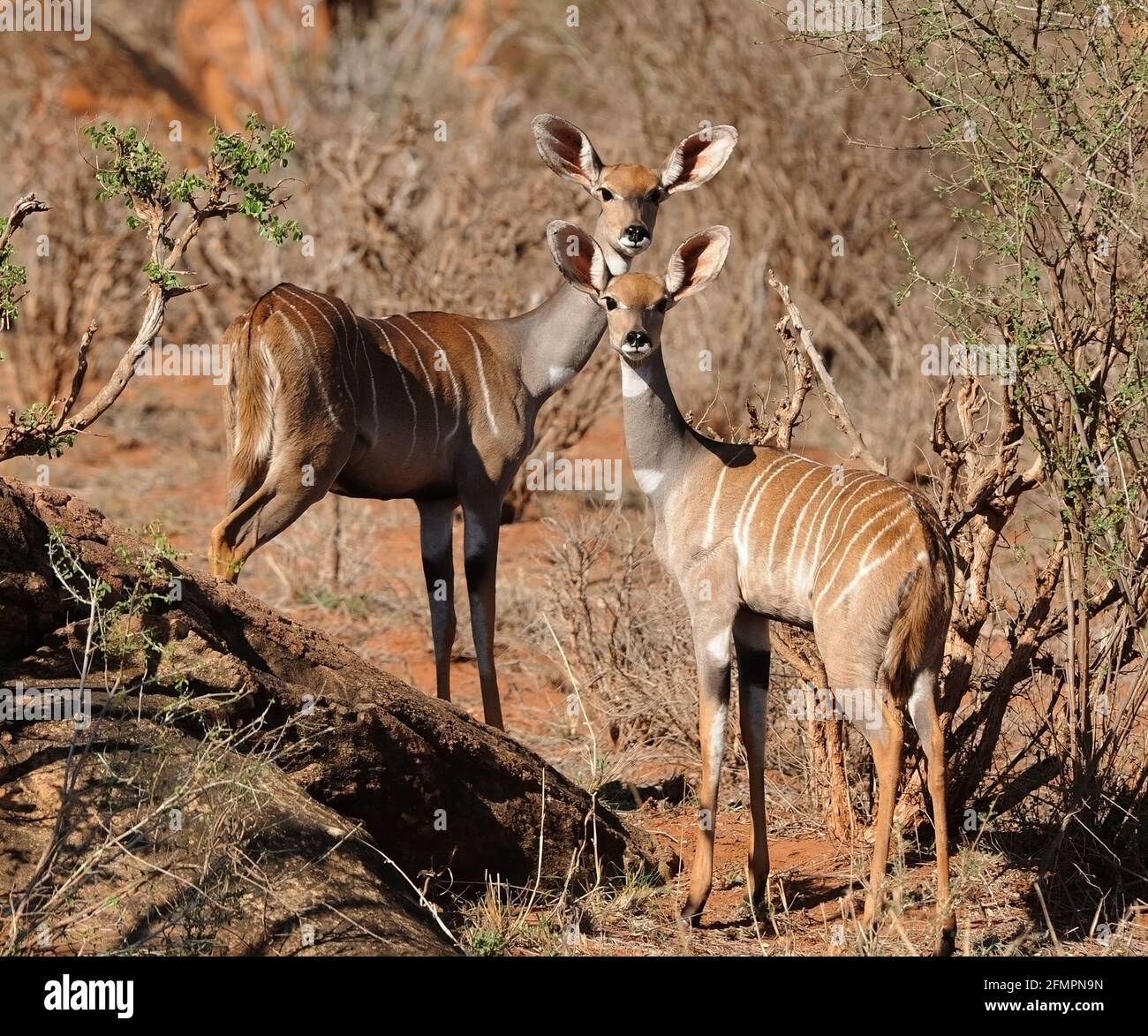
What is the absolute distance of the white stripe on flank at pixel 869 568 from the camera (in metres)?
4.32

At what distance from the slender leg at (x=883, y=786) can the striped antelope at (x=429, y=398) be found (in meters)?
2.08

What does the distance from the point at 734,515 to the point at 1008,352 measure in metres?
0.93

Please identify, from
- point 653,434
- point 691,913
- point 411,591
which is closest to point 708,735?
point 691,913

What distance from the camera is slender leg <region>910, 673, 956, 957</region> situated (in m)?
4.22

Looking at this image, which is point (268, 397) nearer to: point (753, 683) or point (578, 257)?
point (578, 257)

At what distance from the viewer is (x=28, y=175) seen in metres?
11.7

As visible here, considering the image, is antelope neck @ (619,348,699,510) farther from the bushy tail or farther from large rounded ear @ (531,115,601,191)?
large rounded ear @ (531,115,601,191)

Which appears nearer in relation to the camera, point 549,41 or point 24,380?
point 24,380

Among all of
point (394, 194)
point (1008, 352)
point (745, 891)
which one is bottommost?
point (745, 891)

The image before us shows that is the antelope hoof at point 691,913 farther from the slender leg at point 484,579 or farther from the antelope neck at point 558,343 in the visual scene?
the antelope neck at point 558,343

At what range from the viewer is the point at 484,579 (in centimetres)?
626

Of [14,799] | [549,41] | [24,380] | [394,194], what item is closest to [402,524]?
[394,194]

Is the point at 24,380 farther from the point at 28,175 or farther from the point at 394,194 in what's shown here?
the point at 394,194

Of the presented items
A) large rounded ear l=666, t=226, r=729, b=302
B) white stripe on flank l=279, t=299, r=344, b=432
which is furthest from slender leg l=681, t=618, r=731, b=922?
white stripe on flank l=279, t=299, r=344, b=432
